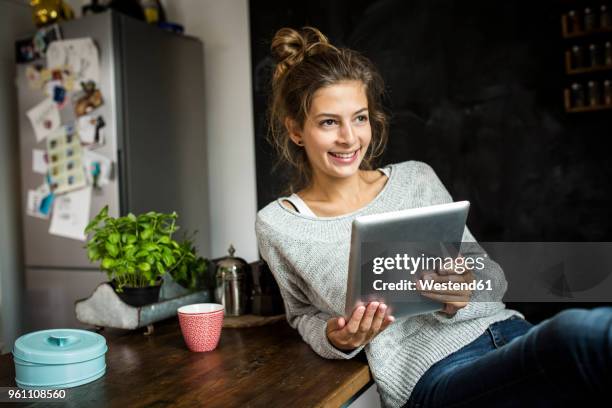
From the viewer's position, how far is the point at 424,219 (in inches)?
35.6

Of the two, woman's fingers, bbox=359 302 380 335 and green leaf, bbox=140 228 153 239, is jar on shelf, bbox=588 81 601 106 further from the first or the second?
green leaf, bbox=140 228 153 239

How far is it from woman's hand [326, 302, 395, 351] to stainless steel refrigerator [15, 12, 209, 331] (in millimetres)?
1834

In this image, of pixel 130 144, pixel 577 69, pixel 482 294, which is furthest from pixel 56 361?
pixel 577 69

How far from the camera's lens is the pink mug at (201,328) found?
1028 millimetres

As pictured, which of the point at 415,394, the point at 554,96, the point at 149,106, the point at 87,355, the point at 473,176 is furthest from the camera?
the point at 149,106

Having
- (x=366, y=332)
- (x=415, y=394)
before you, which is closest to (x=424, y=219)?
(x=366, y=332)

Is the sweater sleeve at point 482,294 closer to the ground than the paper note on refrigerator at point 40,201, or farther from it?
closer to the ground

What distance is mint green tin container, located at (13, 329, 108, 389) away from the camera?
2.78ft

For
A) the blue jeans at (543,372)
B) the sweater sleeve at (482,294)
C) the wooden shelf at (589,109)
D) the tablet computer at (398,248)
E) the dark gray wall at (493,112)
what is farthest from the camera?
the dark gray wall at (493,112)

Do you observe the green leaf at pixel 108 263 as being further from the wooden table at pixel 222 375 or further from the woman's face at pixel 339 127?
the woman's face at pixel 339 127

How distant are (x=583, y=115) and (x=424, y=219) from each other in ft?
4.97

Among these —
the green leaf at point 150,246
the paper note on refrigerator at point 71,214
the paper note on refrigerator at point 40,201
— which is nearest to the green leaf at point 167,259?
the green leaf at point 150,246

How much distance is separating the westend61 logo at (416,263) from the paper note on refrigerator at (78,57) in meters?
2.12

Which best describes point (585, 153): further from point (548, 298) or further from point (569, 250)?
point (548, 298)
